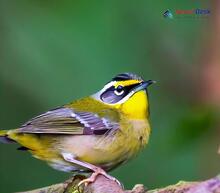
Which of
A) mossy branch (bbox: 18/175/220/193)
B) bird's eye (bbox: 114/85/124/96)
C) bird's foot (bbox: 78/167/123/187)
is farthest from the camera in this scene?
bird's eye (bbox: 114/85/124/96)

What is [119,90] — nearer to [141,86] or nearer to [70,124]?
[141,86]

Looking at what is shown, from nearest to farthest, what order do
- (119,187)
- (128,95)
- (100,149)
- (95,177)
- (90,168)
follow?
1. (119,187)
2. (95,177)
3. (90,168)
4. (100,149)
5. (128,95)

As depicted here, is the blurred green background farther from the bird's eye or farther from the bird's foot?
the bird's foot

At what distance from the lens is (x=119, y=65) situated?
5.33 m

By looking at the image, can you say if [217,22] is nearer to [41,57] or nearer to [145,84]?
[145,84]

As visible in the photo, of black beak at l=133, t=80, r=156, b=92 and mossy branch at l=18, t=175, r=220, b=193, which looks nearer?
mossy branch at l=18, t=175, r=220, b=193

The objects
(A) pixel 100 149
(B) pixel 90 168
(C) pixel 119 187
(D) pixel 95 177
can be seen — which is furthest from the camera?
(A) pixel 100 149

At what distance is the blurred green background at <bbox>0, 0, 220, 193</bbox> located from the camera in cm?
444

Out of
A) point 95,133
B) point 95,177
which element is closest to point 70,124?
point 95,133

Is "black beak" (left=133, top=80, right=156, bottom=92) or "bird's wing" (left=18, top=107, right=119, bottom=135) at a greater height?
"black beak" (left=133, top=80, right=156, bottom=92)

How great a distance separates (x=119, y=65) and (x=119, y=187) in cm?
184

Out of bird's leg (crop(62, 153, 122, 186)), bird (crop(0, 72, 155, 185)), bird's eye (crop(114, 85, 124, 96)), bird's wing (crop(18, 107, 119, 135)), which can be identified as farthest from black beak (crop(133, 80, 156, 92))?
bird's leg (crop(62, 153, 122, 186))

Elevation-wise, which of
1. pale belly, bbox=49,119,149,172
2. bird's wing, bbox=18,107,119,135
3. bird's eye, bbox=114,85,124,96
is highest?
bird's eye, bbox=114,85,124,96

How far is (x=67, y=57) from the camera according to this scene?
5.50 m
